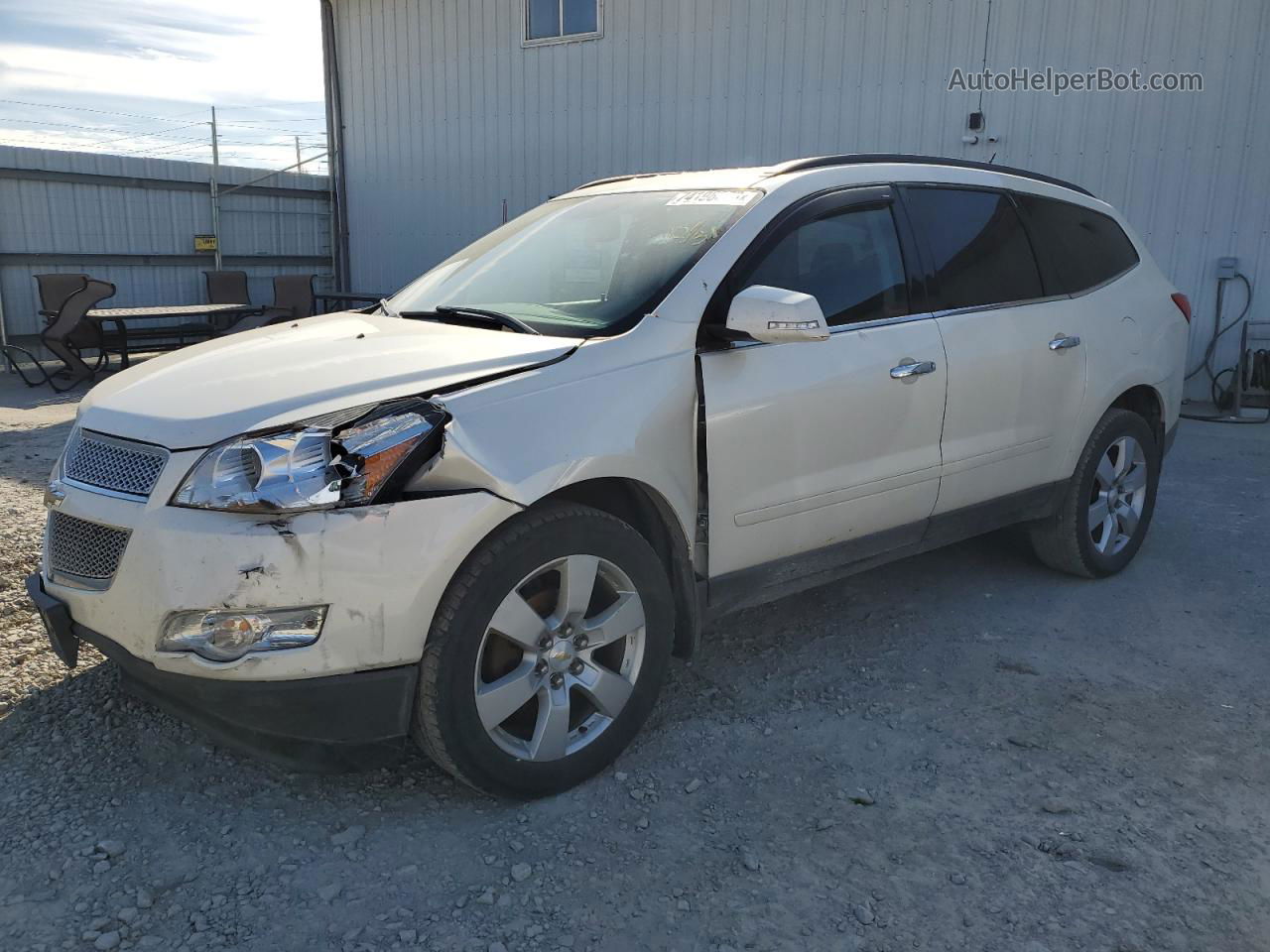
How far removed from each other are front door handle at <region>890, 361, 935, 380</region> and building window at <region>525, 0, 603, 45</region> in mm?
9003

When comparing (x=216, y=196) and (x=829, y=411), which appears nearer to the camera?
(x=829, y=411)

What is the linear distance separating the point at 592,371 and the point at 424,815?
128 cm

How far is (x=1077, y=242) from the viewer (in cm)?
452

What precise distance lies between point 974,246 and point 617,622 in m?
2.15

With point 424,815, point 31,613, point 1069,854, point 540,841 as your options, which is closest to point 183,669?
point 424,815

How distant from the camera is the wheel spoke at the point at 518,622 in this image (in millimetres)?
2695

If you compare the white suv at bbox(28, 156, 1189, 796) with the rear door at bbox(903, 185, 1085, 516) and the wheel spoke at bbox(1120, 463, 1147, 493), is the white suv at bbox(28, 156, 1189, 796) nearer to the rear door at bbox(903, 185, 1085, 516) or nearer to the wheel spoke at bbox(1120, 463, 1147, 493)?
the rear door at bbox(903, 185, 1085, 516)

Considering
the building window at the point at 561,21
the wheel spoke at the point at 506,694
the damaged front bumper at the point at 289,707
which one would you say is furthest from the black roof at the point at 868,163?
the building window at the point at 561,21

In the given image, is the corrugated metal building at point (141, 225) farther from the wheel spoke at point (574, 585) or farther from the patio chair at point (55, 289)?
the wheel spoke at point (574, 585)

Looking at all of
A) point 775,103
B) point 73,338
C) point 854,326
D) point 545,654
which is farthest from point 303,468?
point 73,338

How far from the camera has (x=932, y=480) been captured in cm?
380

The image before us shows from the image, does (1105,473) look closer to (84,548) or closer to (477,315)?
(477,315)

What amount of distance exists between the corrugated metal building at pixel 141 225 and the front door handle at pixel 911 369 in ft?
37.6

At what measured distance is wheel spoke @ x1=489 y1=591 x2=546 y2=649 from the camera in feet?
8.84
